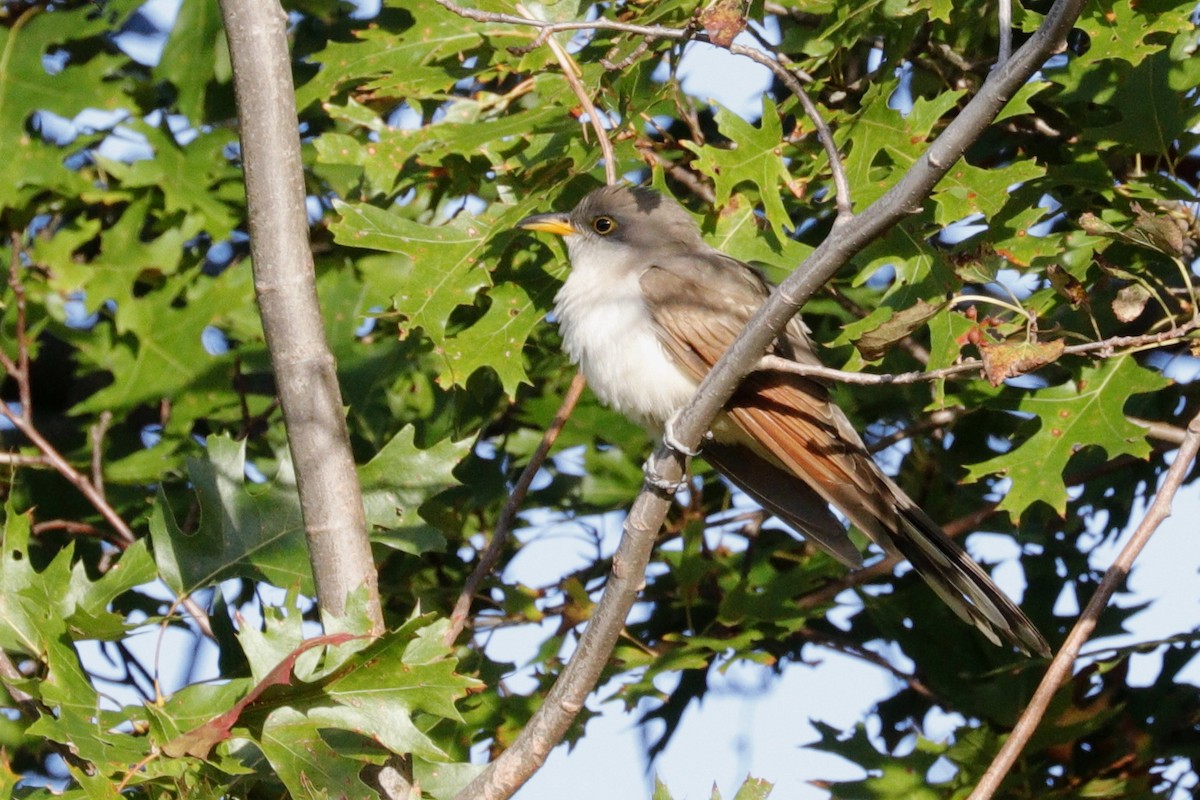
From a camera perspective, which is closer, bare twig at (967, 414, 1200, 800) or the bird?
bare twig at (967, 414, 1200, 800)

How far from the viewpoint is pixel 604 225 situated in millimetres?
4973

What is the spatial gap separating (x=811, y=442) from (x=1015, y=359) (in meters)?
1.36

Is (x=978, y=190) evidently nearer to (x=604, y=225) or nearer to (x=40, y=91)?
(x=604, y=225)

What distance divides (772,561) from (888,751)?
0.83m

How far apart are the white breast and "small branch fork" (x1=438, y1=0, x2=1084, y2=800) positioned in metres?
0.94

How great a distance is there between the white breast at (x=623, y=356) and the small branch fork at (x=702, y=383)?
94 centimetres

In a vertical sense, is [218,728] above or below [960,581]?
below

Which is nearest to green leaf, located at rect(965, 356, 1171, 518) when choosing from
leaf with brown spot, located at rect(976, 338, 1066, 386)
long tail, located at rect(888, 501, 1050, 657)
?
long tail, located at rect(888, 501, 1050, 657)

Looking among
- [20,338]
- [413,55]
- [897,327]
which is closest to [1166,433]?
[897,327]

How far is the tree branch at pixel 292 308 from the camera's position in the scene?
3.61 metres

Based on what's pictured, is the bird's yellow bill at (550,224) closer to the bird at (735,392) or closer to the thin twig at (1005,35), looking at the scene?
the bird at (735,392)

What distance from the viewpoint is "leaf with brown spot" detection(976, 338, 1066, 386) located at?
281 centimetres

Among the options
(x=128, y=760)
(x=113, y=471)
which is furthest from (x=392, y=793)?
(x=113, y=471)

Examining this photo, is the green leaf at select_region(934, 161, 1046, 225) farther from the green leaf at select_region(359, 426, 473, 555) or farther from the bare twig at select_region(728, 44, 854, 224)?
the green leaf at select_region(359, 426, 473, 555)
